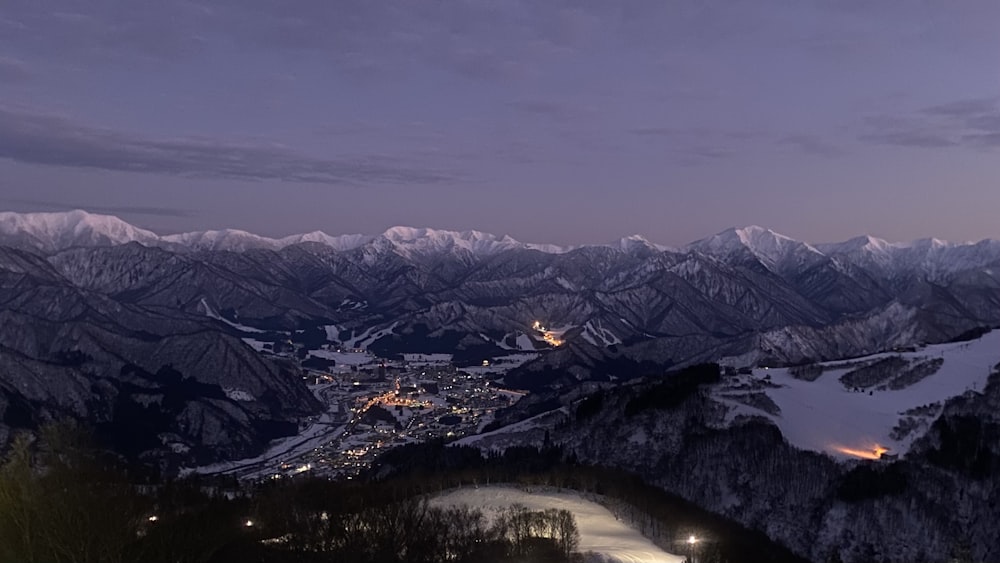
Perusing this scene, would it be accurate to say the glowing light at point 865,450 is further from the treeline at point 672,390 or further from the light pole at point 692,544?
the light pole at point 692,544

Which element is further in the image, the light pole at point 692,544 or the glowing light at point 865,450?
the glowing light at point 865,450

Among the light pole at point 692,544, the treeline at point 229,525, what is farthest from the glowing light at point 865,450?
the treeline at point 229,525

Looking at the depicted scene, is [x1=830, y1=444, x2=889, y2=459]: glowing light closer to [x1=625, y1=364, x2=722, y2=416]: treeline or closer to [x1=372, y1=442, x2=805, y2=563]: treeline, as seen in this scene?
[x1=625, y1=364, x2=722, y2=416]: treeline

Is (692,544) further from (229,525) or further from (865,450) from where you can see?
(865,450)

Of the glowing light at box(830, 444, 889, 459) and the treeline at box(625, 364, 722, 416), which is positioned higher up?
the treeline at box(625, 364, 722, 416)

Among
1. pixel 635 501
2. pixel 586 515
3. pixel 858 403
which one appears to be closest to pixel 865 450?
pixel 858 403

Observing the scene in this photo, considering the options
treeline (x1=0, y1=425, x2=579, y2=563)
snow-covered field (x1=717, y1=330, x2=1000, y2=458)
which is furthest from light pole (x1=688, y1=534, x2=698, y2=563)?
snow-covered field (x1=717, y1=330, x2=1000, y2=458)
